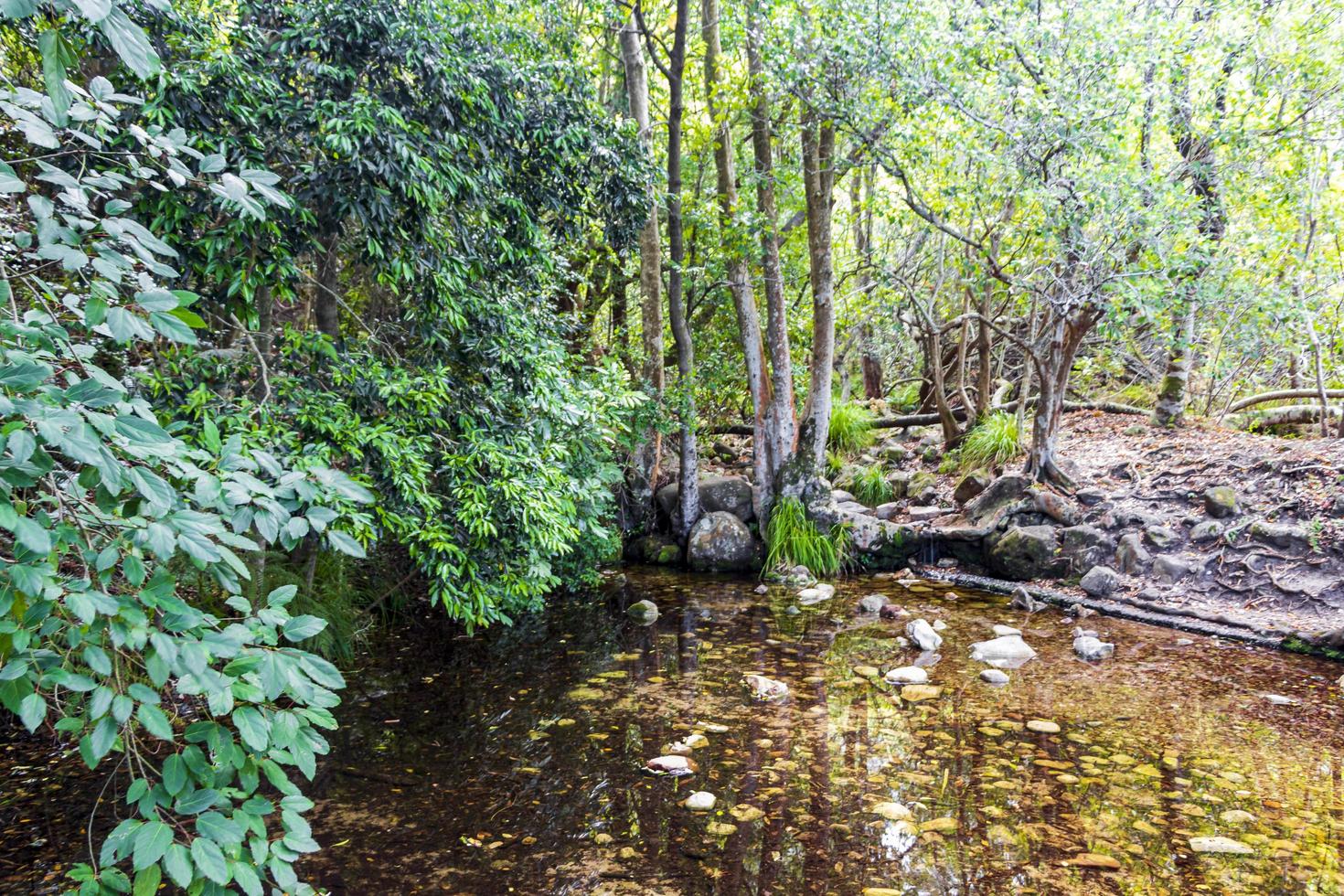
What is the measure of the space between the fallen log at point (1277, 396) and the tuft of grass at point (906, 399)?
515 centimetres

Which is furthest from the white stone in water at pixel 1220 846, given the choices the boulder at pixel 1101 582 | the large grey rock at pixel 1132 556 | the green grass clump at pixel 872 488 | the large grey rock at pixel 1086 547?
the green grass clump at pixel 872 488

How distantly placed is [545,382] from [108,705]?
12.6 feet

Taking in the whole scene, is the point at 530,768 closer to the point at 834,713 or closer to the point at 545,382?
the point at 834,713

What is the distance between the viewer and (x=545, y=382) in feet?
17.0

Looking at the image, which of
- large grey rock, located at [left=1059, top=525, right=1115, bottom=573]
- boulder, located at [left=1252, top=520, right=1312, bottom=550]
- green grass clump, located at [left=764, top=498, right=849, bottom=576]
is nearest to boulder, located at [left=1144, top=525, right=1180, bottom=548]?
large grey rock, located at [left=1059, top=525, right=1115, bottom=573]

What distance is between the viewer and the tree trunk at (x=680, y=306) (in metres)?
8.81

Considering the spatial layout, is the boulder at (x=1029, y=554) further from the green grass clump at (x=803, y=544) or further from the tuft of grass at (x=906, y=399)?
the tuft of grass at (x=906, y=399)

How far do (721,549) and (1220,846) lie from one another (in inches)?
257


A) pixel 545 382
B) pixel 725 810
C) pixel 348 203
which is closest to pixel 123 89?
pixel 348 203

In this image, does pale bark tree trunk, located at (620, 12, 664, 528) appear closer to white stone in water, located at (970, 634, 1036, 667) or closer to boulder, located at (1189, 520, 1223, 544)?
white stone in water, located at (970, 634, 1036, 667)

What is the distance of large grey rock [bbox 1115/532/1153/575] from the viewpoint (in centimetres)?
757

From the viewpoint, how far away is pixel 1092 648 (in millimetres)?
6008

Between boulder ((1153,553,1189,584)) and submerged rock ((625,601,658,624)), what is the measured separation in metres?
4.78

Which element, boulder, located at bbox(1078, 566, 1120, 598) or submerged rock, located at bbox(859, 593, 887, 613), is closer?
boulder, located at bbox(1078, 566, 1120, 598)
